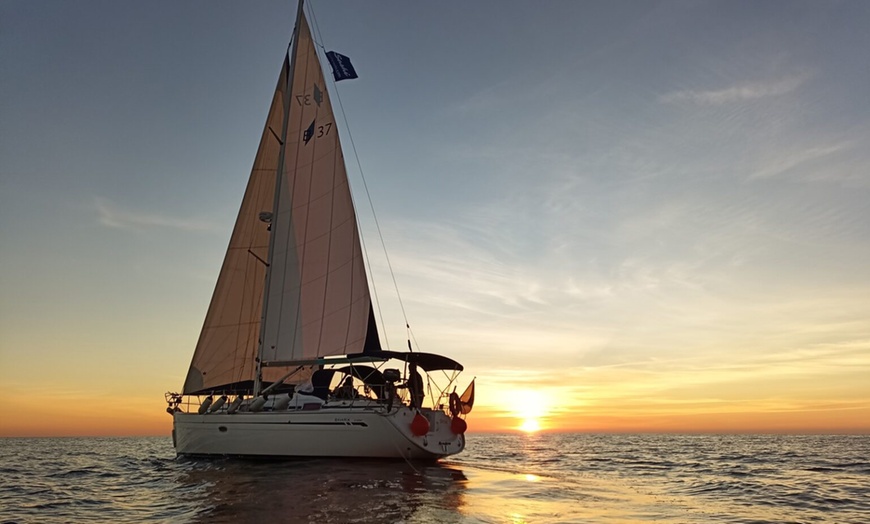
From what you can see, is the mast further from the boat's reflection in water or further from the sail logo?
the boat's reflection in water

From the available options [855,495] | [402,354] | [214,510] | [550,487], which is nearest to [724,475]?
[855,495]

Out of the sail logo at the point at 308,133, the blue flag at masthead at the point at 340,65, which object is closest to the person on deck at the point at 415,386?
the sail logo at the point at 308,133

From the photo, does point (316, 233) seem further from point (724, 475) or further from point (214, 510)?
point (724, 475)

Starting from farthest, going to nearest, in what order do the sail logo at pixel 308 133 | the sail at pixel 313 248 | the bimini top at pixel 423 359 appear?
the sail logo at pixel 308 133 < the sail at pixel 313 248 < the bimini top at pixel 423 359

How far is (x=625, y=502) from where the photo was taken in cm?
1847

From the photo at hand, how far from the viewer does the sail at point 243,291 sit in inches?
1255

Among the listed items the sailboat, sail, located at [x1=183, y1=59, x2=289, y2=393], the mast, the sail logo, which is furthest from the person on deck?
the sail logo

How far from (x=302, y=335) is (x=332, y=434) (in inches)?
235

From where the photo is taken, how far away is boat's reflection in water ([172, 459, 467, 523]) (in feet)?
48.4

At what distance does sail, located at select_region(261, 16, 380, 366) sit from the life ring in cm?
428

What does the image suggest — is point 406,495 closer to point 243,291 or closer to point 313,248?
point 313,248

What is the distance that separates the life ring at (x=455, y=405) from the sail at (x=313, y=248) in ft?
14.0

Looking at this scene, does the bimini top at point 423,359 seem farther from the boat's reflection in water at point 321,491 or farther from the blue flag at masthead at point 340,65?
the blue flag at masthead at point 340,65

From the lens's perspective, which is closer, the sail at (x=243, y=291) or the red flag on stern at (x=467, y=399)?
the red flag on stern at (x=467, y=399)
